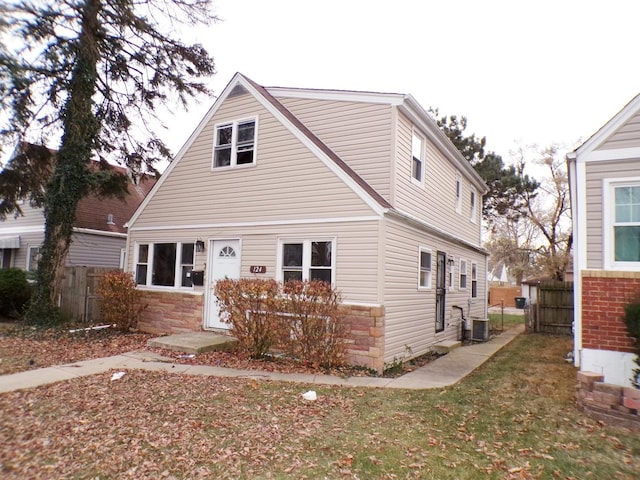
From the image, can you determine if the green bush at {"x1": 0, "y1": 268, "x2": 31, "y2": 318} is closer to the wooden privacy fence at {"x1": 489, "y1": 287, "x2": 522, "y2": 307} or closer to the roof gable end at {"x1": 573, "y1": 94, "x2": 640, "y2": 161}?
the roof gable end at {"x1": 573, "y1": 94, "x2": 640, "y2": 161}

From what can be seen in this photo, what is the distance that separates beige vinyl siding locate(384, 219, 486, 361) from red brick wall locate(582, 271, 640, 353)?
3.29 meters

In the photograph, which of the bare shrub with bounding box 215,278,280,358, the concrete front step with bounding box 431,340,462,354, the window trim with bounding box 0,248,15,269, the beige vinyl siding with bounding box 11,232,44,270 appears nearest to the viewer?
the bare shrub with bounding box 215,278,280,358

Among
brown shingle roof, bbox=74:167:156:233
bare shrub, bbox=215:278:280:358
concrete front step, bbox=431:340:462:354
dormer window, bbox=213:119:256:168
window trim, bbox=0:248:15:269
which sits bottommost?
concrete front step, bbox=431:340:462:354

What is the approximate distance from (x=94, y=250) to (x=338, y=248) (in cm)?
1429

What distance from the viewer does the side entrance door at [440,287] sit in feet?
37.7

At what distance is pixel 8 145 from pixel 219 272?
7.50 m

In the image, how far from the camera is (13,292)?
44.9 feet

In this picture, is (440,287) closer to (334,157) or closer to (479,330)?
(479,330)

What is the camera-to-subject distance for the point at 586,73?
1408 centimetres

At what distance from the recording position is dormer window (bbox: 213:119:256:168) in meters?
10.2

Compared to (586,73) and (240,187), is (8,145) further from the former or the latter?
(586,73)

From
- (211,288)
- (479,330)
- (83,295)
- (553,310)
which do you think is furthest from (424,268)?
(83,295)

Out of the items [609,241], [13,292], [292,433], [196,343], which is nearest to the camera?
[292,433]

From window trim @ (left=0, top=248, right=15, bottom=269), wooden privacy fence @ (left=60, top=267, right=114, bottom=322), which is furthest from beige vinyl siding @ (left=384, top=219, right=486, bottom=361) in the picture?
window trim @ (left=0, top=248, right=15, bottom=269)
